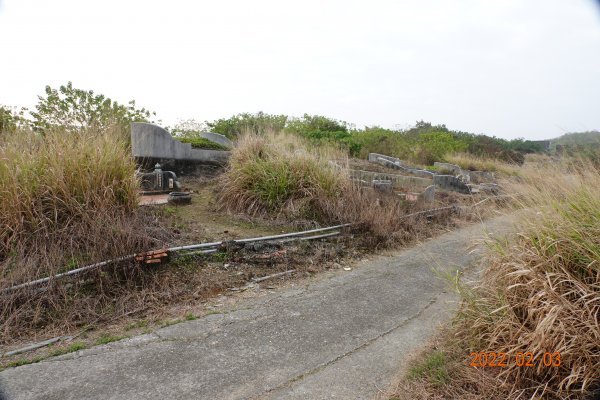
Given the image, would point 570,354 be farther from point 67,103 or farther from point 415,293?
point 67,103

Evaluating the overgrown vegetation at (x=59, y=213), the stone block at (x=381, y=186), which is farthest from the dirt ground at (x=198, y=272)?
the stone block at (x=381, y=186)

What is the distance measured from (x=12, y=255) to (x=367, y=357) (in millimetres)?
3056

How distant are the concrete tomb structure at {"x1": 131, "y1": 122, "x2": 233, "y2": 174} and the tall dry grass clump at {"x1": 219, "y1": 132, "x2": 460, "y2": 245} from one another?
1.63 meters

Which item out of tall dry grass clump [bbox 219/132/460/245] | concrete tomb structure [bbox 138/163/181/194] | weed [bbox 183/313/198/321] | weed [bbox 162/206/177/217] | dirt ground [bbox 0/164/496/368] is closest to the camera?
dirt ground [bbox 0/164/496/368]

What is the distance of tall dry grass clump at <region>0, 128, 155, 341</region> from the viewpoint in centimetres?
294

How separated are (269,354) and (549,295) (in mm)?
1731

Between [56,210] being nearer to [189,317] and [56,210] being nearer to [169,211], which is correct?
[169,211]

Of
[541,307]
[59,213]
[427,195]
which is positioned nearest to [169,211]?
[59,213]

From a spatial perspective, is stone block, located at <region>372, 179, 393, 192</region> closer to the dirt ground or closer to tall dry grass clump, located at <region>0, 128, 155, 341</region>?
the dirt ground

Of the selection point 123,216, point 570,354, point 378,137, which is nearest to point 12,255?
point 123,216

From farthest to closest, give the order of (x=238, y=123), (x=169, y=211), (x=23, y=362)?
1. (x=238, y=123)
2. (x=169, y=211)
3. (x=23, y=362)

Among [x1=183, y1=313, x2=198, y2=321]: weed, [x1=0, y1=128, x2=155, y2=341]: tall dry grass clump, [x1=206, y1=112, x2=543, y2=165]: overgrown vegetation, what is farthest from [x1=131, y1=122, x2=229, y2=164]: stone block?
[x1=206, y1=112, x2=543, y2=165]: overgrown vegetation

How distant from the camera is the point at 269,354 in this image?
2.54 metres

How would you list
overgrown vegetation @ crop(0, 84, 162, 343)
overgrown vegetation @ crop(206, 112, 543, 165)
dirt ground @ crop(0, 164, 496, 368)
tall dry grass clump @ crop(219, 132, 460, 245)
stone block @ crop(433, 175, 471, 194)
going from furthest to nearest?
1. overgrown vegetation @ crop(206, 112, 543, 165)
2. stone block @ crop(433, 175, 471, 194)
3. tall dry grass clump @ crop(219, 132, 460, 245)
4. overgrown vegetation @ crop(0, 84, 162, 343)
5. dirt ground @ crop(0, 164, 496, 368)
